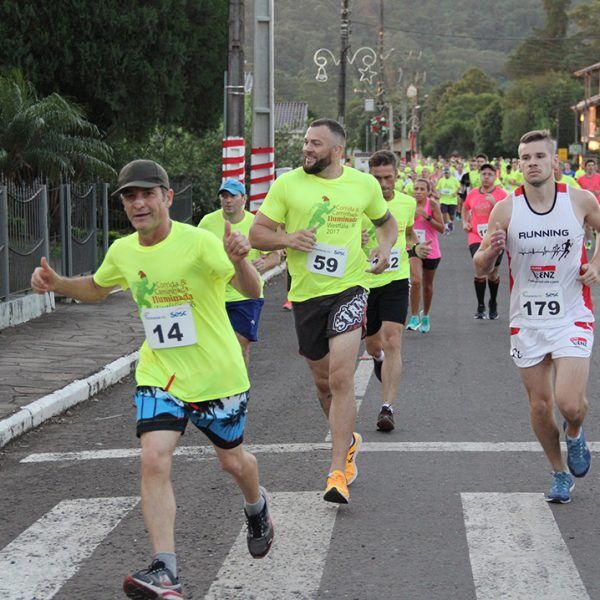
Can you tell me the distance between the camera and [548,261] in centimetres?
661

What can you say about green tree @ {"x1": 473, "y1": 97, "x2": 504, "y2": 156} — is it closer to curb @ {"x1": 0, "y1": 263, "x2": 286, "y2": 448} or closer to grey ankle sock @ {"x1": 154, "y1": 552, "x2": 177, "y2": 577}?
curb @ {"x1": 0, "y1": 263, "x2": 286, "y2": 448}

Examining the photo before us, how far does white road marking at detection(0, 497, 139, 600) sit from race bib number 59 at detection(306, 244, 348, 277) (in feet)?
5.53

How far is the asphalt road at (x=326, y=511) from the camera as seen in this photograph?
17.7 feet

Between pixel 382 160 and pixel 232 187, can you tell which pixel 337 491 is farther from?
pixel 232 187

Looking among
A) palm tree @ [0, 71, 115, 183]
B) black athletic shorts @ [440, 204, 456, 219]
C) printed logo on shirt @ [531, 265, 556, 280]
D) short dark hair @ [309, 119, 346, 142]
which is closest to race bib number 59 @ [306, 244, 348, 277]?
short dark hair @ [309, 119, 346, 142]

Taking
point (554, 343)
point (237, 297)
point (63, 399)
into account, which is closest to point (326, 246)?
point (554, 343)

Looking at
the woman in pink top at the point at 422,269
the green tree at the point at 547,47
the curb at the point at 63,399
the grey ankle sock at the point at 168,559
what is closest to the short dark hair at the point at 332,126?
the grey ankle sock at the point at 168,559

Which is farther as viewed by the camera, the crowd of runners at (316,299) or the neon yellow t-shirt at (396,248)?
the neon yellow t-shirt at (396,248)

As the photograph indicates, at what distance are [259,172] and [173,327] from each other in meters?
17.9

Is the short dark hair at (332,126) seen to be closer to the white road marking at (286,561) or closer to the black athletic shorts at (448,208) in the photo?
the white road marking at (286,561)

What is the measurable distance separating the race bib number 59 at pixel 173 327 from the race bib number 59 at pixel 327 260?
6.07 feet

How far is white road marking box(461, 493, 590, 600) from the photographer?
5176 mm

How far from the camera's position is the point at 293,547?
19.3 feet

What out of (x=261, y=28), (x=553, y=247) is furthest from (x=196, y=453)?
(x=261, y=28)
